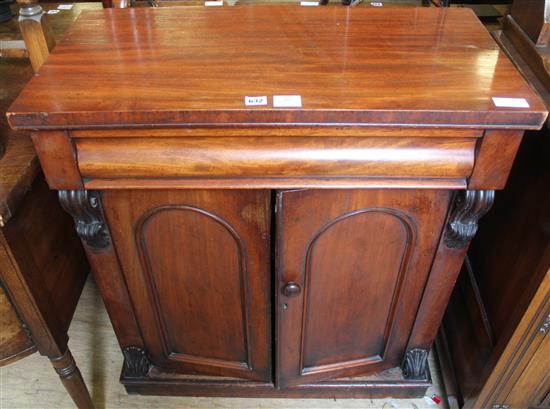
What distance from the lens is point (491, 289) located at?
1.07 meters

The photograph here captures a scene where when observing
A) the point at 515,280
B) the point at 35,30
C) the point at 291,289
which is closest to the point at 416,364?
the point at 515,280

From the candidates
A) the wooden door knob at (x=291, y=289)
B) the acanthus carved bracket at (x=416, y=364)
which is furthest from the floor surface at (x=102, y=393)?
the wooden door knob at (x=291, y=289)

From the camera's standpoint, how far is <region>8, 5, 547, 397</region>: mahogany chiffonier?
0.71 meters

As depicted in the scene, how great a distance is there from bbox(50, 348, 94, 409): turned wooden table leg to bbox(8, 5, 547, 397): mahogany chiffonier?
0.12 metres

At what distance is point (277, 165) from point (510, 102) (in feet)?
1.08

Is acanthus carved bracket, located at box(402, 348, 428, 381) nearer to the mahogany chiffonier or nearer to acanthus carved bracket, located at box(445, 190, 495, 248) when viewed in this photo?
the mahogany chiffonier

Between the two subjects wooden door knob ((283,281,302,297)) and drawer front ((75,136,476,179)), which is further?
wooden door knob ((283,281,302,297))

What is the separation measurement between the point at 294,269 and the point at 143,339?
0.40m

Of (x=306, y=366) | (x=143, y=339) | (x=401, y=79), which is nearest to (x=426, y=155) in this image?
(x=401, y=79)

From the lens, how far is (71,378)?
1.08 meters

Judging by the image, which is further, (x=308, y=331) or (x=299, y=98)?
(x=308, y=331)

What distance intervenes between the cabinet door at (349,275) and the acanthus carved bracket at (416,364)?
0.8 inches

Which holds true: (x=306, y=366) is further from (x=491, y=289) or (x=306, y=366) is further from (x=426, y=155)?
(x=426, y=155)

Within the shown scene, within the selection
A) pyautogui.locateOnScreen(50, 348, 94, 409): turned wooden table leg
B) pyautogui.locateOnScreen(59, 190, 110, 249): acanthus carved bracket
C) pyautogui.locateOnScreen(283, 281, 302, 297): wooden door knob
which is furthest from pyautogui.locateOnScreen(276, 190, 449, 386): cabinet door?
pyautogui.locateOnScreen(50, 348, 94, 409): turned wooden table leg
